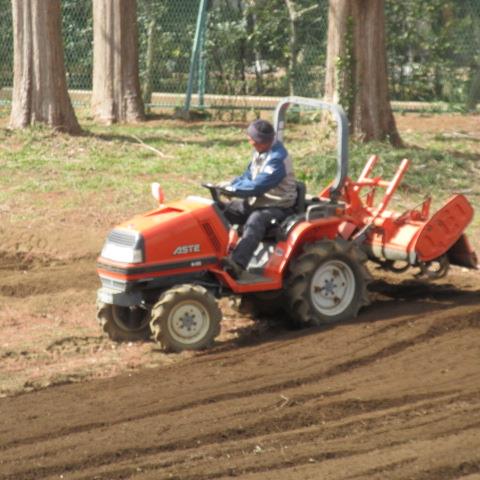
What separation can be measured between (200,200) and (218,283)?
0.74m

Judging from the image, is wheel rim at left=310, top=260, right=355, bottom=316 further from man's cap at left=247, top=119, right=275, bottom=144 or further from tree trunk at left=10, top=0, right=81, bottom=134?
tree trunk at left=10, top=0, right=81, bottom=134

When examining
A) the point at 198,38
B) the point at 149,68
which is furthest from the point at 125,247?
the point at 149,68

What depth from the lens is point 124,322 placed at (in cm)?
1136

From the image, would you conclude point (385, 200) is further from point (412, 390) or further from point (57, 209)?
point (57, 209)

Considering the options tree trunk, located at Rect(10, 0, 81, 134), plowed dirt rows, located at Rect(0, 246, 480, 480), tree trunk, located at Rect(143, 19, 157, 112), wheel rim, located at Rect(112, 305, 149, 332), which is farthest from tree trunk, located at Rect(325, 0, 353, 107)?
wheel rim, located at Rect(112, 305, 149, 332)

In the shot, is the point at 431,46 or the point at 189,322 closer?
the point at 189,322

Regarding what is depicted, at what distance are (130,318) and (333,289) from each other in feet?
6.08

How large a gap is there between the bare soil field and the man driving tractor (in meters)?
0.80

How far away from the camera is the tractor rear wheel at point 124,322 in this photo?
1127 centimetres

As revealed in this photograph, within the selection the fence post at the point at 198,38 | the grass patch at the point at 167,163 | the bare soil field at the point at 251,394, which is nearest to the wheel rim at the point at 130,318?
the bare soil field at the point at 251,394

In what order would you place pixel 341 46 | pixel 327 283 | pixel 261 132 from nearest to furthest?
1. pixel 261 132
2. pixel 327 283
3. pixel 341 46

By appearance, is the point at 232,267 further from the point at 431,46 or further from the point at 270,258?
the point at 431,46

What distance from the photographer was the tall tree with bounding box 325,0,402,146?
18516 mm

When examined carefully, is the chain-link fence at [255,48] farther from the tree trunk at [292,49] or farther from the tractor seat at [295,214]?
the tractor seat at [295,214]
